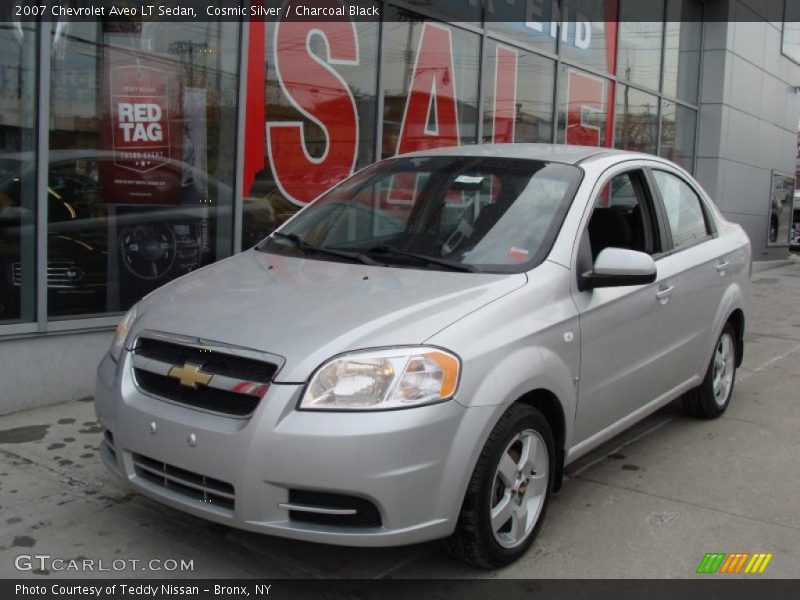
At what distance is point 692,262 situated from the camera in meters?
4.90

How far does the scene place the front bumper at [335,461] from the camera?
2.84 metres

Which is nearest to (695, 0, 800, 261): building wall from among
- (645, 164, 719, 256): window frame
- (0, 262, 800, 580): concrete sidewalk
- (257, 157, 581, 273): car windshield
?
(645, 164, 719, 256): window frame

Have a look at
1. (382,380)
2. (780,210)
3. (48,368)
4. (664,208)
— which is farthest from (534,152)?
(780,210)

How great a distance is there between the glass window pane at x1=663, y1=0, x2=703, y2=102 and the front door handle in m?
11.2

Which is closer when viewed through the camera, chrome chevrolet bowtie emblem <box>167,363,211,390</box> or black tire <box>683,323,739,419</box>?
chrome chevrolet bowtie emblem <box>167,363,211,390</box>

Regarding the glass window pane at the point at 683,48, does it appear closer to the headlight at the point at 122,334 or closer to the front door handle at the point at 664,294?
the front door handle at the point at 664,294

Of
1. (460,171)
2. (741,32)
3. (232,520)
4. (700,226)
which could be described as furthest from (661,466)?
(741,32)

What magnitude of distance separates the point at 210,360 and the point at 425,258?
3.78 ft

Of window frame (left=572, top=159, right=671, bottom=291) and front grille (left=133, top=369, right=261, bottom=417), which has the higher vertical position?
window frame (left=572, top=159, right=671, bottom=291)

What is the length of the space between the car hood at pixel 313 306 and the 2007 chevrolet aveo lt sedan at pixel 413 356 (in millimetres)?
11

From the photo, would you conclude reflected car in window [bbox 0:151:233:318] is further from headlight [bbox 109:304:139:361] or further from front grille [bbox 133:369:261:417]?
front grille [bbox 133:369:261:417]

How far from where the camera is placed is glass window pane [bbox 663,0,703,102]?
14.6 metres

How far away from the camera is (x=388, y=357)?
9.80 feet

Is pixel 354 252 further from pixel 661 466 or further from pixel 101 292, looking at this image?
pixel 101 292
